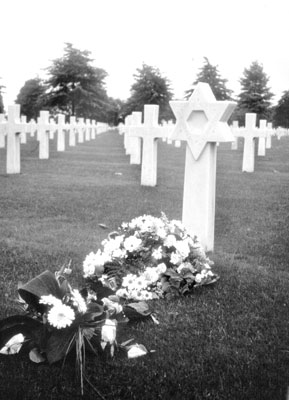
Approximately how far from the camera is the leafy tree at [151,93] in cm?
4159

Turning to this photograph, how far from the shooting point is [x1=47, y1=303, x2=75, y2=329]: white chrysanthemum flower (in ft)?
11.5

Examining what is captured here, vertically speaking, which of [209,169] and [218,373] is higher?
[209,169]

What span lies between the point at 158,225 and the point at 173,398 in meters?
2.09

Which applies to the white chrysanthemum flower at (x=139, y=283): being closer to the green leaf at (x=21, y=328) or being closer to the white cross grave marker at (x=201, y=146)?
the green leaf at (x=21, y=328)

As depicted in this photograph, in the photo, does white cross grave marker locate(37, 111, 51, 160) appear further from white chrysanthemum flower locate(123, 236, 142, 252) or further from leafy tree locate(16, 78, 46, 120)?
leafy tree locate(16, 78, 46, 120)

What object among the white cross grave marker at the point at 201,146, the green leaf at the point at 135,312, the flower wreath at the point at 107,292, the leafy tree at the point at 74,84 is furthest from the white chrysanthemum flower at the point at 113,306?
the leafy tree at the point at 74,84

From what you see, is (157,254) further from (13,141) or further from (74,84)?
(74,84)

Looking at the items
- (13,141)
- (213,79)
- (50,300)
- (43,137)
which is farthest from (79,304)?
(213,79)

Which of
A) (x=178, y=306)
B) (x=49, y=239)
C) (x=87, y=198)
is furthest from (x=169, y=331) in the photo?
(x=87, y=198)

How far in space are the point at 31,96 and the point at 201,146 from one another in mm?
52962

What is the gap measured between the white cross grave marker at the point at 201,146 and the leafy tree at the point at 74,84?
146 ft

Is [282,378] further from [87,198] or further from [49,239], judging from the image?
[87,198]

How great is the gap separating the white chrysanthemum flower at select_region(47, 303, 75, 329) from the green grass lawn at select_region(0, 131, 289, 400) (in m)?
0.25

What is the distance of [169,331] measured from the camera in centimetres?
414
